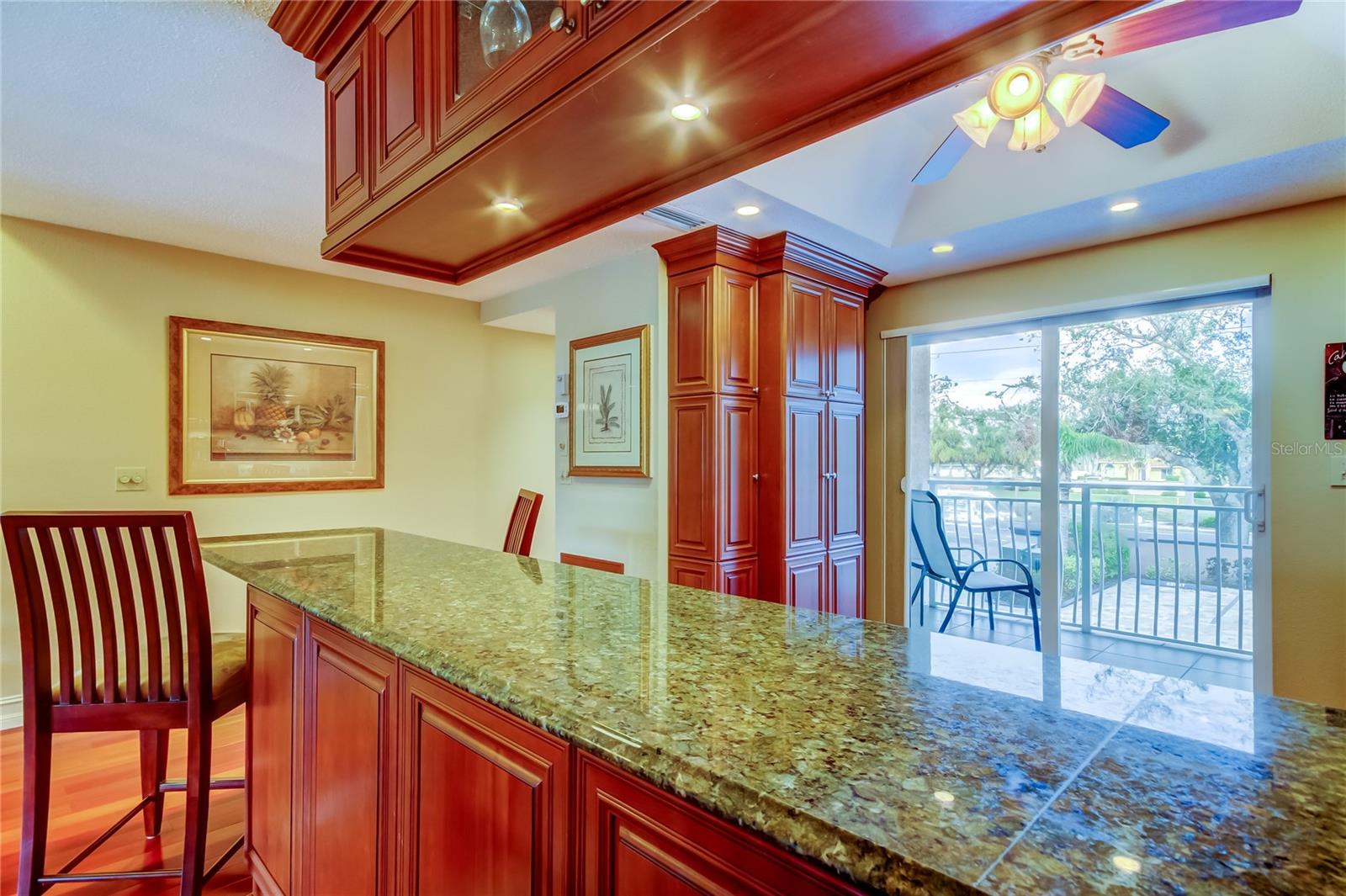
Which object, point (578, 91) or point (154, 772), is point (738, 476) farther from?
point (154, 772)

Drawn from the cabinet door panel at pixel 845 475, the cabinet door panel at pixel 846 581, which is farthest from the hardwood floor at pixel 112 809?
the cabinet door panel at pixel 845 475

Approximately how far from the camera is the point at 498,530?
4766 millimetres

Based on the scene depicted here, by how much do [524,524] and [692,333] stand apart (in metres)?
1.29

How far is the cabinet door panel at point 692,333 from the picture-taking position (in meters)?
3.09

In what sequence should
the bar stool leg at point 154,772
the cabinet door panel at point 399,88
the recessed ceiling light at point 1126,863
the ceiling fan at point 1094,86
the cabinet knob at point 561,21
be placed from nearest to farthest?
the recessed ceiling light at point 1126,863
the cabinet knob at point 561,21
the cabinet door panel at point 399,88
the ceiling fan at point 1094,86
the bar stool leg at point 154,772

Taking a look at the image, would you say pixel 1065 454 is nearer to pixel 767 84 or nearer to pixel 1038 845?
pixel 767 84

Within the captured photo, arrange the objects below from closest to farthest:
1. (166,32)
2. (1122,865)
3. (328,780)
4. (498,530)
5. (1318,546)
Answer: (1122,865)
(328,780)
(166,32)
(1318,546)
(498,530)

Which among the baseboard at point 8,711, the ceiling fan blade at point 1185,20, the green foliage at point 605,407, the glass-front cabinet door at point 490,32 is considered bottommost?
the baseboard at point 8,711

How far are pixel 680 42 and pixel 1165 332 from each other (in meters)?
3.27

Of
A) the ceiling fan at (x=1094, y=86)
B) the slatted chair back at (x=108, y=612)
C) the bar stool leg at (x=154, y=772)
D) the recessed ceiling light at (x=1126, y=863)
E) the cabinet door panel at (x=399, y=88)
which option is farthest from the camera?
the bar stool leg at (x=154, y=772)

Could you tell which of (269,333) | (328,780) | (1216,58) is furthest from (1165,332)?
(269,333)

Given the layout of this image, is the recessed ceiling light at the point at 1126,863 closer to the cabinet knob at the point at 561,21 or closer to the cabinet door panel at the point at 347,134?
the cabinet knob at the point at 561,21
